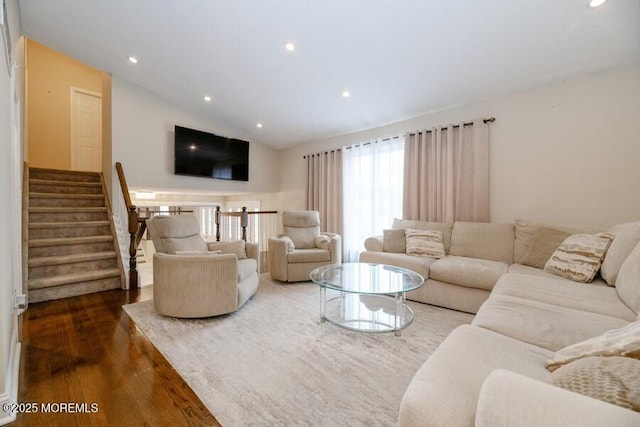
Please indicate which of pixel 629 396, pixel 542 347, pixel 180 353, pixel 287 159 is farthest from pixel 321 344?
pixel 287 159

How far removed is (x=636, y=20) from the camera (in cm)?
204

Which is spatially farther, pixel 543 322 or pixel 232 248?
pixel 232 248

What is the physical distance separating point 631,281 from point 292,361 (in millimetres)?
2181

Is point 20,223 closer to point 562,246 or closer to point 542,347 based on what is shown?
point 542,347

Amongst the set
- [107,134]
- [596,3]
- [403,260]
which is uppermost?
[596,3]

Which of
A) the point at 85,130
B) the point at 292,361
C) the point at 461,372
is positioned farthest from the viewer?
the point at 85,130

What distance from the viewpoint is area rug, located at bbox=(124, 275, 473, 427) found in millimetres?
1386

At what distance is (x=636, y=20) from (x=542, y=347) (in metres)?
2.68

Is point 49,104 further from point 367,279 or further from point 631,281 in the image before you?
point 631,281

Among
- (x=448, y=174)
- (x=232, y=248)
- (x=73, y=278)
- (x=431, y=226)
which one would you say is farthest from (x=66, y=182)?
(x=448, y=174)

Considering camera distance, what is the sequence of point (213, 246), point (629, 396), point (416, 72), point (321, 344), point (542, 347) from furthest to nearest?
point (213, 246) < point (416, 72) < point (321, 344) < point (542, 347) < point (629, 396)

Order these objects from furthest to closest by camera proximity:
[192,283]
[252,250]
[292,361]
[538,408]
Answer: [252,250]
[192,283]
[292,361]
[538,408]

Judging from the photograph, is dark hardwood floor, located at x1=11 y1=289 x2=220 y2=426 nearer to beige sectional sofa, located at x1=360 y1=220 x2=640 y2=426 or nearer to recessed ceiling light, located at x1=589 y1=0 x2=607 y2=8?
beige sectional sofa, located at x1=360 y1=220 x2=640 y2=426

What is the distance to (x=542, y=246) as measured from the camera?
2.58 m
